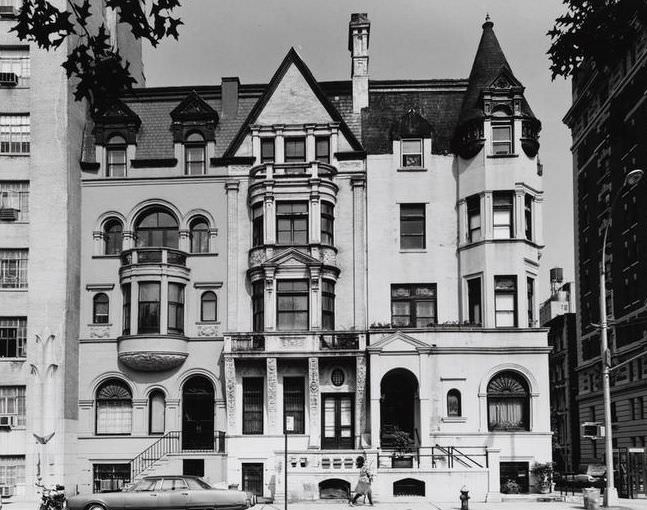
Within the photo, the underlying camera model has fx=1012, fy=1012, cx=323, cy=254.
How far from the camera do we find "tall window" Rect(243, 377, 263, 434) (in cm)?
4481

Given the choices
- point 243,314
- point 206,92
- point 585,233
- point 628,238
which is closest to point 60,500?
point 243,314

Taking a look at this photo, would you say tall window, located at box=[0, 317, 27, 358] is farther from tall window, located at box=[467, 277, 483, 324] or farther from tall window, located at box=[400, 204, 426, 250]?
tall window, located at box=[467, 277, 483, 324]

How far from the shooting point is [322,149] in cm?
4731

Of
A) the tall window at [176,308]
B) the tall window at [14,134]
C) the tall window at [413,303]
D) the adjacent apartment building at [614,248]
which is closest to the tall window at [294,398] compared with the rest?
the tall window at [413,303]

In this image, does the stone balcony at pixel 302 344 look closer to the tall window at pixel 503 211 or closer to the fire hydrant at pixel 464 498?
the tall window at pixel 503 211

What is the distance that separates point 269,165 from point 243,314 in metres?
6.90

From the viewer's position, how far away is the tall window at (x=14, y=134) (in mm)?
46125

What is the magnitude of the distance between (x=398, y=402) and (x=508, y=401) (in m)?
4.82

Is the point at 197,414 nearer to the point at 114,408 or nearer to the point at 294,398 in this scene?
the point at 114,408

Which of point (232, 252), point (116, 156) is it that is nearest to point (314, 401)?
point (232, 252)

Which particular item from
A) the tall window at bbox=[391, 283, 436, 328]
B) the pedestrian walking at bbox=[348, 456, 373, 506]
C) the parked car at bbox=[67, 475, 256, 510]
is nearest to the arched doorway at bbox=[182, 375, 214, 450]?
the tall window at bbox=[391, 283, 436, 328]

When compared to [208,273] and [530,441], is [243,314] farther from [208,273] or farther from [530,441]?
[530,441]

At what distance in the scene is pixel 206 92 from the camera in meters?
50.2

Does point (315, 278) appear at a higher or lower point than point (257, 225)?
lower
